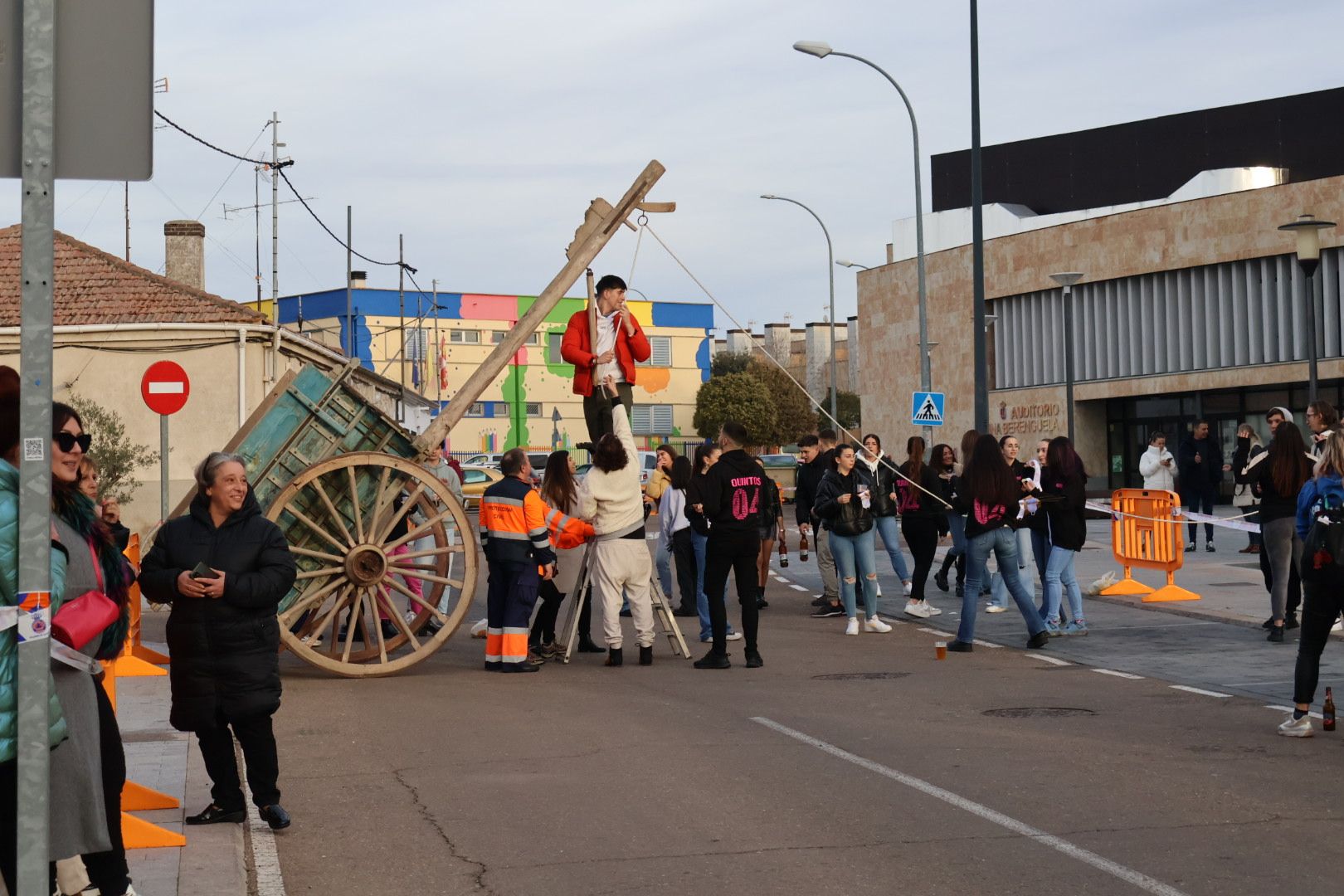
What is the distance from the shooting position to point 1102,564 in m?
23.3

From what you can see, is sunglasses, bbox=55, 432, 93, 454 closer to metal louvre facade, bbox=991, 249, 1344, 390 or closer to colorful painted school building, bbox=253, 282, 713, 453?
metal louvre facade, bbox=991, 249, 1344, 390

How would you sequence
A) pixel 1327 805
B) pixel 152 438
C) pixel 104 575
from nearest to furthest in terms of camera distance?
pixel 104 575
pixel 1327 805
pixel 152 438

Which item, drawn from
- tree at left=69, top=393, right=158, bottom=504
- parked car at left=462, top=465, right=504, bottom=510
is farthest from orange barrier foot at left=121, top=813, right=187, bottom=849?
parked car at left=462, top=465, right=504, bottom=510

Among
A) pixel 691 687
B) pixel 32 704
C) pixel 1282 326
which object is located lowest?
pixel 691 687

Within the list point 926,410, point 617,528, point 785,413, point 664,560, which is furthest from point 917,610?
point 785,413

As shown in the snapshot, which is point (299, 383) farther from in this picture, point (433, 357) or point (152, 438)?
point (433, 357)

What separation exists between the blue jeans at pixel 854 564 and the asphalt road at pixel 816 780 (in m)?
2.32

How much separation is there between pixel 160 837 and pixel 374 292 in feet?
278

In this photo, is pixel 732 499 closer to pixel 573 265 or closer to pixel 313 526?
pixel 573 265

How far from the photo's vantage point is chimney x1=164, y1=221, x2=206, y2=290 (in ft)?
124

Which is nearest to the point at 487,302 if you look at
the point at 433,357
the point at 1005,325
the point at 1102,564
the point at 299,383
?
the point at 433,357

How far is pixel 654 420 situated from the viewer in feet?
318

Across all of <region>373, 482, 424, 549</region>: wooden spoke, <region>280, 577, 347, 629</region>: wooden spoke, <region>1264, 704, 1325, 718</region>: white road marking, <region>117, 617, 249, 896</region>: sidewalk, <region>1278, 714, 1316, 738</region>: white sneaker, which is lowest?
<region>117, 617, 249, 896</region>: sidewalk

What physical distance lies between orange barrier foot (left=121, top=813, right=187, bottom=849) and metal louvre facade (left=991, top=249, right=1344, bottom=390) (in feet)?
131
